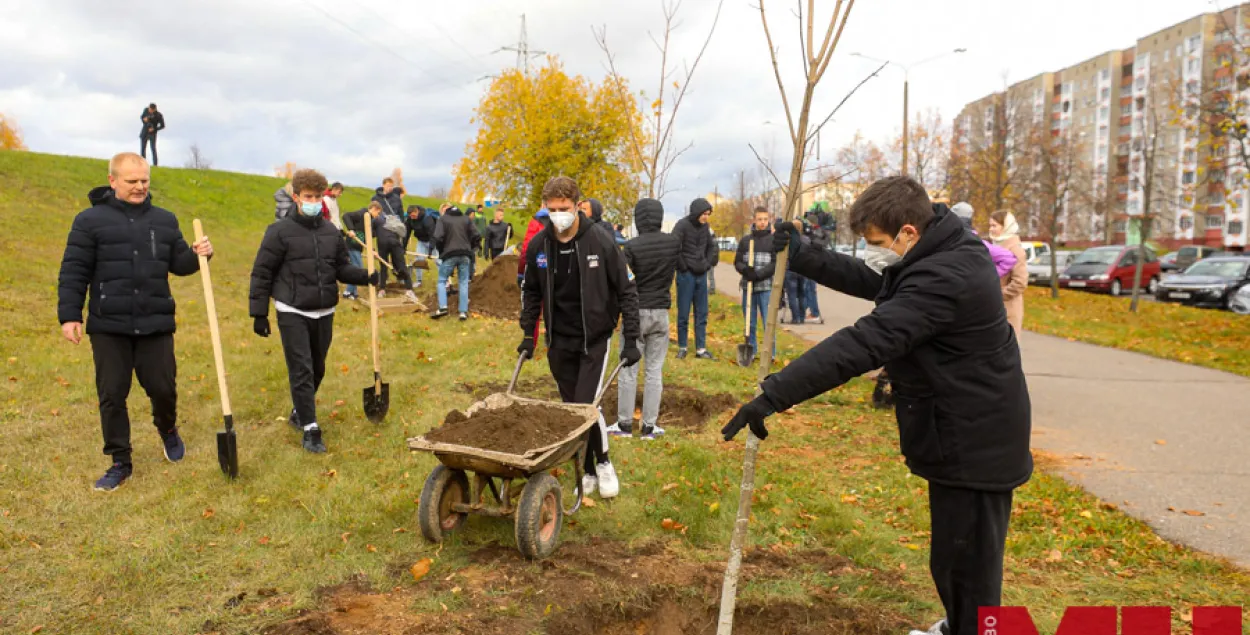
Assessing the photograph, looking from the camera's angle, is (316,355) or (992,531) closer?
(992,531)

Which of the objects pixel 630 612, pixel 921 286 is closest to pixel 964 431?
pixel 921 286

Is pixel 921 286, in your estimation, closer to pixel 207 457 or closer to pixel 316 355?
pixel 316 355

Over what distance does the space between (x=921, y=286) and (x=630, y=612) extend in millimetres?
2126

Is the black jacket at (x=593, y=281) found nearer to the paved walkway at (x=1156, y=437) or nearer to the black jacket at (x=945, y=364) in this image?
the black jacket at (x=945, y=364)

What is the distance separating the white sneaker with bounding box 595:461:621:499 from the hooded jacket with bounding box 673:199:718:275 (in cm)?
480

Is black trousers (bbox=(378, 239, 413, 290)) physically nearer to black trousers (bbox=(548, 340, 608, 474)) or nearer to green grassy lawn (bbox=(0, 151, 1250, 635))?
green grassy lawn (bbox=(0, 151, 1250, 635))

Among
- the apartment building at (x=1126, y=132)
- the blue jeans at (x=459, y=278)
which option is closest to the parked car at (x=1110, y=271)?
the apartment building at (x=1126, y=132)

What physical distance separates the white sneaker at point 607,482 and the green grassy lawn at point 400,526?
0.41ft

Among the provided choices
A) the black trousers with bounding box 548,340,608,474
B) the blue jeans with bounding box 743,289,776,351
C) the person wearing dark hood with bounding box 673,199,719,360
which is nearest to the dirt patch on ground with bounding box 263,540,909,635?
the black trousers with bounding box 548,340,608,474

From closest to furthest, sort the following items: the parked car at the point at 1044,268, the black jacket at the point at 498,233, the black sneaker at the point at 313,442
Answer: the black sneaker at the point at 313,442 < the black jacket at the point at 498,233 < the parked car at the point at 1044,268

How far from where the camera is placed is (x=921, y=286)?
260 cm

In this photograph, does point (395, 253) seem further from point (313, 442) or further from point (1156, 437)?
point (1156, 437)

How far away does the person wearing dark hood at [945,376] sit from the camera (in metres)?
2.57

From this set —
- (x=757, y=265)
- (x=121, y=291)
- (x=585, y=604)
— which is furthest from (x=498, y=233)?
(x=585, y=604)
